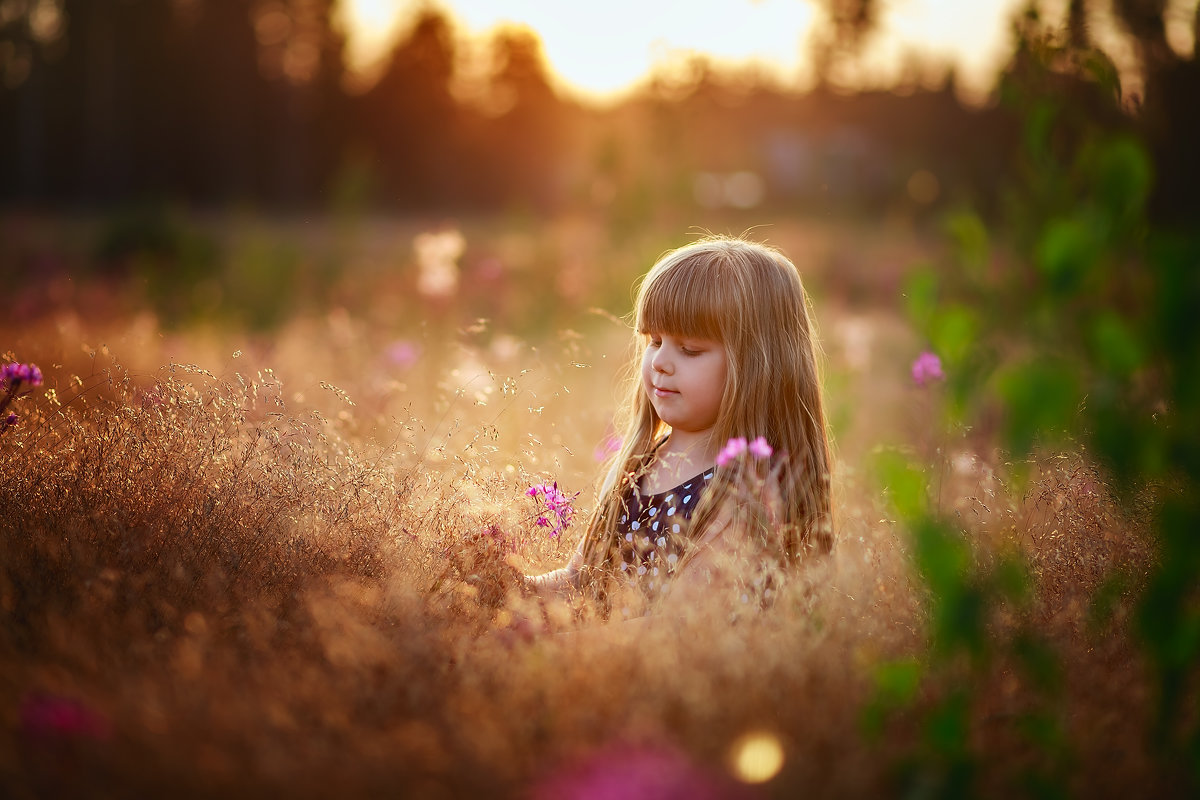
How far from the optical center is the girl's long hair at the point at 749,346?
2557 millimetres

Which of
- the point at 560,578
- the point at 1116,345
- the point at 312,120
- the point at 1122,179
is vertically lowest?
the point at 560,578

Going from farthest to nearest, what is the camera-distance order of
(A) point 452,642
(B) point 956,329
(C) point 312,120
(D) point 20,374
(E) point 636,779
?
1. (C) point 312,120
2. (D) point 20,374
3. (A) point 452,642
4. (B) point 956,329
5. (E) point 636,779

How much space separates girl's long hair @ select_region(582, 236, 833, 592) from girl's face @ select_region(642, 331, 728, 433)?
0.03 metres

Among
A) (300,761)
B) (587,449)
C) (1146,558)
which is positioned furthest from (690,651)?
(587,449)

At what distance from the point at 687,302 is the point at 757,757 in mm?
1446

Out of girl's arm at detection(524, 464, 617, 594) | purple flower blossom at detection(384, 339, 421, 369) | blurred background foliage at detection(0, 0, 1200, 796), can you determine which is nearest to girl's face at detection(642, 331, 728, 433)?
girl's arm at detection(524, 464, 617, 594)

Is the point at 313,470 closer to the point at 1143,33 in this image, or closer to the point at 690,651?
the point at 690,651

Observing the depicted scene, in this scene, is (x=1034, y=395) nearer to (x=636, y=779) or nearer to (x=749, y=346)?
(x=636, y=779)

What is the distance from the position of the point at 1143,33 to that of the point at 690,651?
12.9 meters

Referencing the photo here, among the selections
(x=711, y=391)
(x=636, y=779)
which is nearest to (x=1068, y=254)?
(x=636, y=779)

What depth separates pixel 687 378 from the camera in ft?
8.35

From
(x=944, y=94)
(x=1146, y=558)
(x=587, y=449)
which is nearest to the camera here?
(x=1146, y=558)

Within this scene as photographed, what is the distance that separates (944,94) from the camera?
30.9 meters

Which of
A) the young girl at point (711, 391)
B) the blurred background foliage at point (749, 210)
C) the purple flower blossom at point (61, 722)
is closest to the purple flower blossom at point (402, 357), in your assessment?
the blurred background foliage at point (749, 210)
